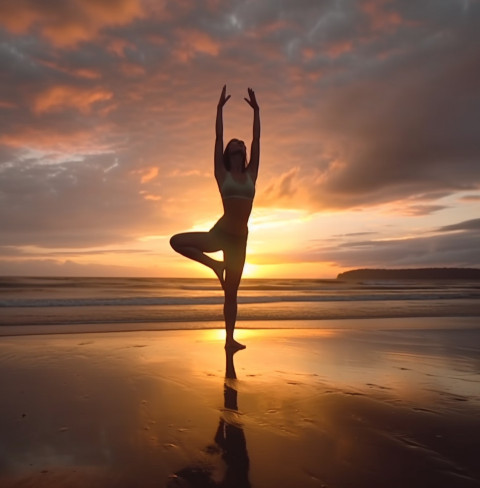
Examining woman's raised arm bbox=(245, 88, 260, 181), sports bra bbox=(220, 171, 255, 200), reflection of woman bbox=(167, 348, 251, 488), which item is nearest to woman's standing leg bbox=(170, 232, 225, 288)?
sports bra bbox=(220, 171, 255, 200)

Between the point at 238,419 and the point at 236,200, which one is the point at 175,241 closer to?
the point at 236,200

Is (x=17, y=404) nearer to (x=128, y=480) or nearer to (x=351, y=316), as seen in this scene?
(x=128, y=480)

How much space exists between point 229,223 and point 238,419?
126 inches

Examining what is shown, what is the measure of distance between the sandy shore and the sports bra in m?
2.17

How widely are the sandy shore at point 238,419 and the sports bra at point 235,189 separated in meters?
2.17

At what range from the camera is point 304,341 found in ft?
25.1

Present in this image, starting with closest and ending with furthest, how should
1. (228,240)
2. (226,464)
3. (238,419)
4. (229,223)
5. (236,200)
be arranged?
(226,464), (238,419), (236,200), (229,223), (228,240)

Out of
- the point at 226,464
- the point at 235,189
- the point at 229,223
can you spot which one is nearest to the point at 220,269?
the point at 229,223

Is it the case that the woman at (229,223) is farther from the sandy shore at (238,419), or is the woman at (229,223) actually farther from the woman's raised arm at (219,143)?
the sandy shore at (238,419)

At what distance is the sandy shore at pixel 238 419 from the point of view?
233cm

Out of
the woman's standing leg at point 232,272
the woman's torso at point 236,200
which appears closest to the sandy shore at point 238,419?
the woman's standing leg at point 232,272

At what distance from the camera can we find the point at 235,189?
5.91m

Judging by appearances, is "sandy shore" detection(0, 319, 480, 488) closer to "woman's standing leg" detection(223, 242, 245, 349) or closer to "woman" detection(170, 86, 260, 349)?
"woman's standing leg" detection(223, 242, 245, 349)

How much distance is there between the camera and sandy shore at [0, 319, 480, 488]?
2334 mm
